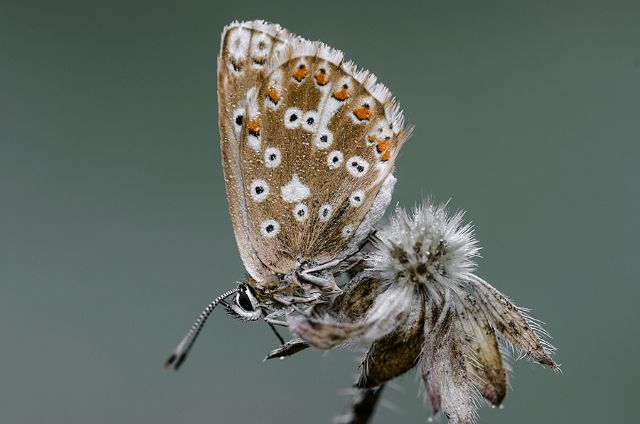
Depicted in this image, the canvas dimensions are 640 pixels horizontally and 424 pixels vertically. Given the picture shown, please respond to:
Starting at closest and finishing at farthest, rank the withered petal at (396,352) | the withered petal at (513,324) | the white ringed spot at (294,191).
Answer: the withered petal at (396,352), the withered petal at (513,324), the white ringed spot at (294,191)

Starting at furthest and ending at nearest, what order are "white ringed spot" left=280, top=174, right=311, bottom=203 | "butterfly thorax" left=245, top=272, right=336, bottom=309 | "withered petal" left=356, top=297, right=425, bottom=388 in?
"white ringed spot" left=280, top=174, right=311, bottom=203
"butterfly thorax" left=245, top=272, right=336, bottom=309
"withered petal" left=356, top=297, right=425, bottom=388

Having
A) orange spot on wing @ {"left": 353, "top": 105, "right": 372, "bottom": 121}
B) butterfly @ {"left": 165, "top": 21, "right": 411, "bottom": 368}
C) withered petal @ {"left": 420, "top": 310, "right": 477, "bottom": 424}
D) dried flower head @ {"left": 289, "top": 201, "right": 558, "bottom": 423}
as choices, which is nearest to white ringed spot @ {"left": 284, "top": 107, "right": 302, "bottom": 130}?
butterfly @ {"left": 165, "top": 21, "right": 411, "bottom": 368}

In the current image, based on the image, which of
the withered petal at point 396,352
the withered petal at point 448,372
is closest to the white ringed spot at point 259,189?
the withered petal at point 396,352

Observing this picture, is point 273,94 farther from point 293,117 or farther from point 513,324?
point 513,324

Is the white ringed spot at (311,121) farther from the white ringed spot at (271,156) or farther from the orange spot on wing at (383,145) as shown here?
the orange spot on wing at (383,145)

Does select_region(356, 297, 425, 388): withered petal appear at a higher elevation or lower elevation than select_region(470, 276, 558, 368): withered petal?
lower

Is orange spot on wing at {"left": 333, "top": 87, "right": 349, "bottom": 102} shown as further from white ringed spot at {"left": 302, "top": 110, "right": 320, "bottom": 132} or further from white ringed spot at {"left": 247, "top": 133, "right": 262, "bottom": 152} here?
white ringed spot at {"left": 247, "top": 133, "right": 262, "bottom": 152}
